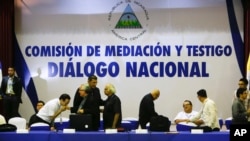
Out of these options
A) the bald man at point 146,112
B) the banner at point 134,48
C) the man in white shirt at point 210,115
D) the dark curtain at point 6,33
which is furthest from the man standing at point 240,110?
the dark curtain at point 6,33

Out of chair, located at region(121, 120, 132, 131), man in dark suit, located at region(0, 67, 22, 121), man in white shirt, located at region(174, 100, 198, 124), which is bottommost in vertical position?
chair, located at region(121, 120, 132, 131)

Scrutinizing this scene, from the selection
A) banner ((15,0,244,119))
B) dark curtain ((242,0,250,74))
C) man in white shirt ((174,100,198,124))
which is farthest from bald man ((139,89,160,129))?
dark curtain ((242,0,250,74))

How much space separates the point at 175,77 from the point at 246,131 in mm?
8581

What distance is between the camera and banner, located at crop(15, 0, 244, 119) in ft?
38.9

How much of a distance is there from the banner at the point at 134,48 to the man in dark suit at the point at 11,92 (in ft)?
3.11

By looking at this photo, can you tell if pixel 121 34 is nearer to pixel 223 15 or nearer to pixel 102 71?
pixel 102 71

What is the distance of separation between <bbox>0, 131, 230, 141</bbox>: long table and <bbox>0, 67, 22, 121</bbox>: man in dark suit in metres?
4.39

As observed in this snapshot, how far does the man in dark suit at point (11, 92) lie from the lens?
11.1m

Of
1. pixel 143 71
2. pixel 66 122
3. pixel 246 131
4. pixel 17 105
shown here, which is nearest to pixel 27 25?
pixel 17 105

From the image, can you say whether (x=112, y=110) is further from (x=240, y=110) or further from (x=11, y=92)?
(x=11, y=92)

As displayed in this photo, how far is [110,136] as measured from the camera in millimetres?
6801

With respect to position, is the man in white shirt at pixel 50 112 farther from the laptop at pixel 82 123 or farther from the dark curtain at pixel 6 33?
the dark curtain at pixel 6 33

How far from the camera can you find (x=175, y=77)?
12.0 metres

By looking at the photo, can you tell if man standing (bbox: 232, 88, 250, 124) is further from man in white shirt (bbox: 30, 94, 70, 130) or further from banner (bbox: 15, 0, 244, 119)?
banner (bbox: 15, 0, 244, 119)
